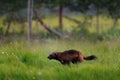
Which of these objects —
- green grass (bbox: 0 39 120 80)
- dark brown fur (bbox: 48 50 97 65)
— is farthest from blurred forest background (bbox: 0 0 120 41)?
dark brown fur (bbox: 48 50 97 65)

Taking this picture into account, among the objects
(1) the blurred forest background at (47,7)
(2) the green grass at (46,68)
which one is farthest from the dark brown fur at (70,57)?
(1) the blurred forest background at (47,7)

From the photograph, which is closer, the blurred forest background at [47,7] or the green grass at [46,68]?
the green grass at [46,68]

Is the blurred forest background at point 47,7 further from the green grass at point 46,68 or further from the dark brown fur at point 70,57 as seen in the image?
the dark brown fur at point 70,57

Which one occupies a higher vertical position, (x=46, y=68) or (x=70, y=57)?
(x=70, y=57)

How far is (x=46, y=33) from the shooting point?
69.4 feet

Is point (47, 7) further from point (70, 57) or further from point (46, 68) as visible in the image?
point (46, 68)

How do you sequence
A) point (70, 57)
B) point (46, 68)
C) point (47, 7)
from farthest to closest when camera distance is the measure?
point (47, 7) → point (70, 57) → point (46, 68)

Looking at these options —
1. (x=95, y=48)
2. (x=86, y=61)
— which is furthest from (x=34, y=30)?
(x=86, y=61)

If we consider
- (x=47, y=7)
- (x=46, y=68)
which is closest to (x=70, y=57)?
(x=46, y=68)

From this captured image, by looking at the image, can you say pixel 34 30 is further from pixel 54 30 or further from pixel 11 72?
pixel 11 72

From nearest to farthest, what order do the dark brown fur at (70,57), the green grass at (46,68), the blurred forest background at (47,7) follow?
the green grass at (46,68)
the dark brown fur at (70,57)
the blurred forest background at (47,7)

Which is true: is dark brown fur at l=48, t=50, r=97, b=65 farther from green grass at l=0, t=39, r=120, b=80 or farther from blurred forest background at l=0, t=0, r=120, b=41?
blurred forest background at l=0, t=0, r=120, b=41

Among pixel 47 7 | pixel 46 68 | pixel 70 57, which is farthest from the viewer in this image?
pixel 47 7

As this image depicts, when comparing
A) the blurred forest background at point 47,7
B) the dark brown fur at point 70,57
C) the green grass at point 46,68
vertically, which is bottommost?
the blurred forest background at point 47,7
